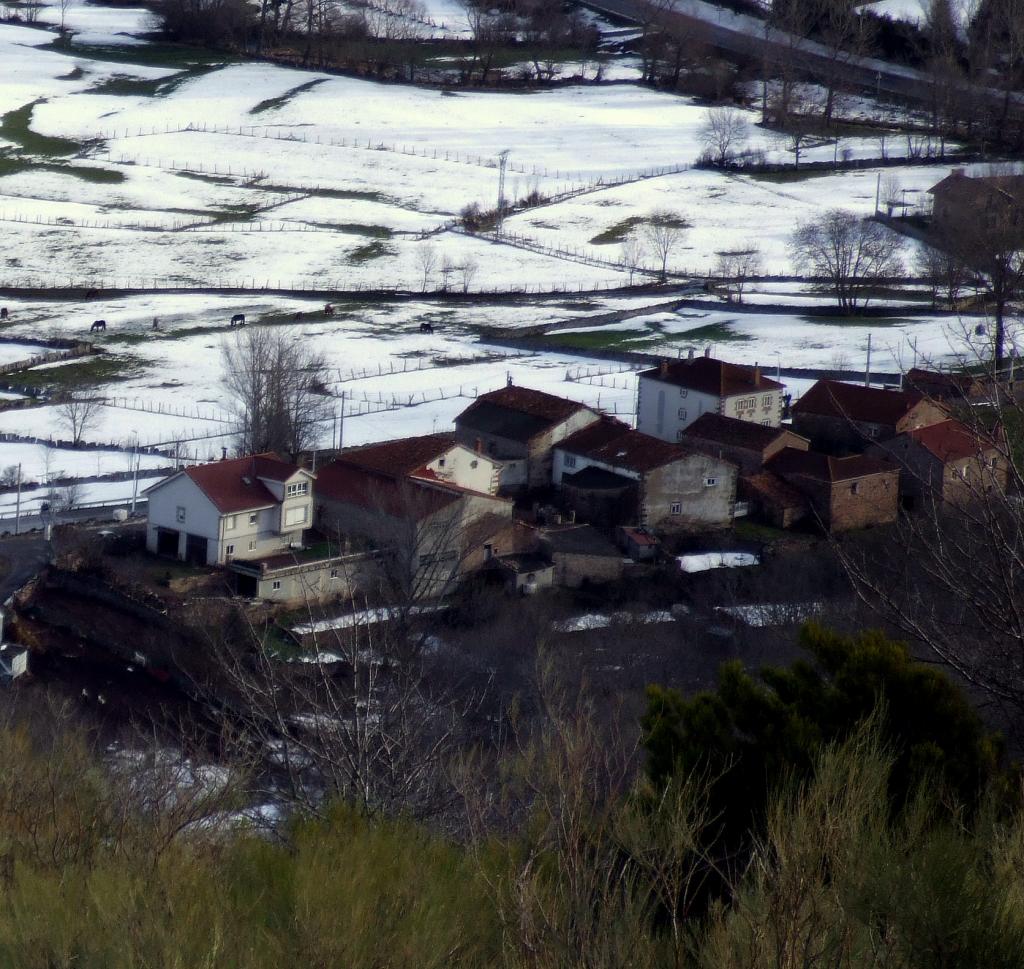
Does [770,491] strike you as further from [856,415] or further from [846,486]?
[856,415]

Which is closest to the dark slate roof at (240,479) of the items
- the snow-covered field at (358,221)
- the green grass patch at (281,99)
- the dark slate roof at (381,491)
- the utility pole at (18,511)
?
the dark slate roof at (381,491)

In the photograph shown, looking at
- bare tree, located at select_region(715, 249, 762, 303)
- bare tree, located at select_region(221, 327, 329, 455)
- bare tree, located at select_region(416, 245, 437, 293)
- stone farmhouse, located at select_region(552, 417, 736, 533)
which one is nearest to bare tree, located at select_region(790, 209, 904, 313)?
bare tree, located at select_region(715, 249, 762, 303)

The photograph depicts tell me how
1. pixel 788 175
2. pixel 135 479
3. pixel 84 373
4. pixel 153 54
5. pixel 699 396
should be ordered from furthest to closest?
pixel 153 54 → pixel 788 175 → pixel 84 373 → pixel 699 396 → pixel 135 479

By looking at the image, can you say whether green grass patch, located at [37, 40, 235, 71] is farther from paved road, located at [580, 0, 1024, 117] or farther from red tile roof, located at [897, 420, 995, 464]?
red tile roof, located at [897, 420, 995, 464]

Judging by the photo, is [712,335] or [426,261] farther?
[426,261]

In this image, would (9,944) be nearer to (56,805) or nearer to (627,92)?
(56,805)

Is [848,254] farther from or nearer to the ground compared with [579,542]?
farther from the ground

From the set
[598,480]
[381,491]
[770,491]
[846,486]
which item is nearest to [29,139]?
[598,480]
